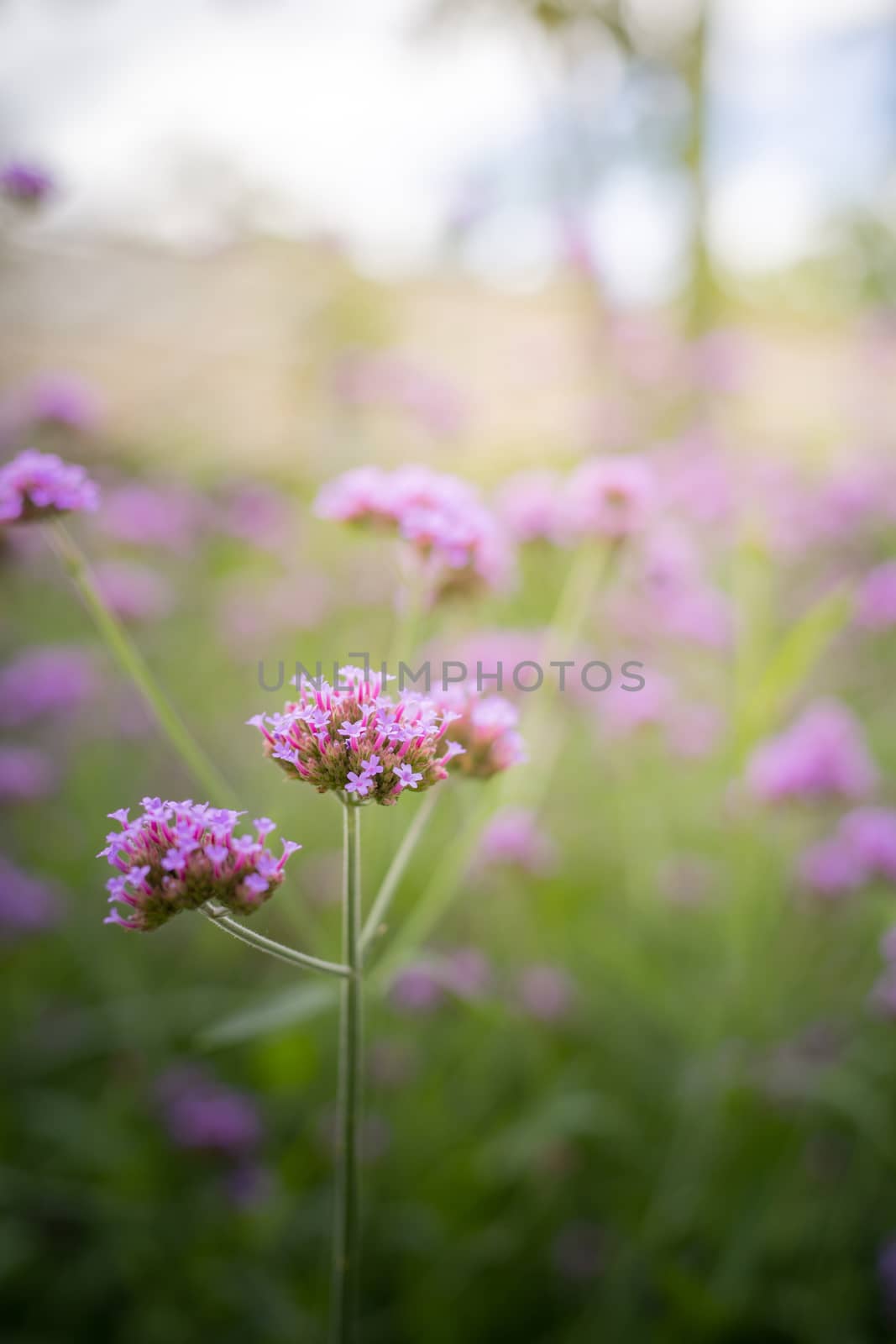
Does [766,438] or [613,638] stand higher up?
[766,438]

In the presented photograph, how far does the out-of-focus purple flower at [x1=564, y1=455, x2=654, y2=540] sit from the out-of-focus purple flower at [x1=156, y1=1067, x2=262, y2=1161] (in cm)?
190

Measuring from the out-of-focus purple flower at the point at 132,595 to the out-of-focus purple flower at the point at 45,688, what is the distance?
40 centimetres

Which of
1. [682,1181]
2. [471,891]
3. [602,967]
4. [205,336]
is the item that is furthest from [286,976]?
[205,336]

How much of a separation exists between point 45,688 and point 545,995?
2270 millimetres

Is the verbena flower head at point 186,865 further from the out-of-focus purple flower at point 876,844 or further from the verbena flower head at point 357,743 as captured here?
the out-of-focus purple flower at point 876,844

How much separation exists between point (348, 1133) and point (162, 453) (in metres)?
3.69

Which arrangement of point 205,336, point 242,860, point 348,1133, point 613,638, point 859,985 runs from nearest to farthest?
point 242,860
point 348,1133
point 859,985
point 613,638
point 205,336

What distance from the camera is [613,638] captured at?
352cm

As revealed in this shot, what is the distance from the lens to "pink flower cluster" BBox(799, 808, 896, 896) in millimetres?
2457

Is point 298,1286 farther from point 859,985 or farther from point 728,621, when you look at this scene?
point 728,621

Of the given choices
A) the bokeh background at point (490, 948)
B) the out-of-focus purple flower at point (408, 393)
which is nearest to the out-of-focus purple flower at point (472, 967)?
the bokeh background at point (490, 948)

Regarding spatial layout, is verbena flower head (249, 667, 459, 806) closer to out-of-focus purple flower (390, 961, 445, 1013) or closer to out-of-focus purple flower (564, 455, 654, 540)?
out-of-focus purple flower (564, 455, 654, 540)

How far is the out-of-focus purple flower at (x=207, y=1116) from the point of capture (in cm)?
239

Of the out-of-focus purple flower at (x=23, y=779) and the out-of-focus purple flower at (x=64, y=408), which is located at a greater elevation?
the out-of-focus purple flower at (x=64, y=408)
